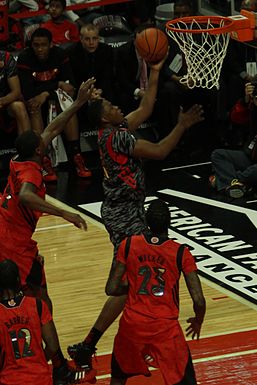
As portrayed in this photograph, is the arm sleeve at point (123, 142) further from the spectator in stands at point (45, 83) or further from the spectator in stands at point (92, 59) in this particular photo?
the spectator in stands at point (92, 59)

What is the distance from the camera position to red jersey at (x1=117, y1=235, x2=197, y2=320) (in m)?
7.44

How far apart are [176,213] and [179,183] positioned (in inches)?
48.0

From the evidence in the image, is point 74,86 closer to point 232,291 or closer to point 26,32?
point 26,32

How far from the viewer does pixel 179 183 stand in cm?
1399

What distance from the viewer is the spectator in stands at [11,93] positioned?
14188 mm

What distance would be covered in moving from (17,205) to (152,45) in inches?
82.1

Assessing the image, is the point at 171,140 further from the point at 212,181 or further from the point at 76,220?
the point at 212,181

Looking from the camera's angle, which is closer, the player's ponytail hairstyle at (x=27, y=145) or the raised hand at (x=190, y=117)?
the raised hand at (x=190, y=117)

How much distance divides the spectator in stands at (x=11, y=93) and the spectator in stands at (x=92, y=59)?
109cm

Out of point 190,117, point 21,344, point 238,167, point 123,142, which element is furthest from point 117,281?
point 238,167

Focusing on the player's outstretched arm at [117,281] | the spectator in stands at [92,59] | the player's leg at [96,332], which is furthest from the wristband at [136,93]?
the player's outstretched arm at [117,281]

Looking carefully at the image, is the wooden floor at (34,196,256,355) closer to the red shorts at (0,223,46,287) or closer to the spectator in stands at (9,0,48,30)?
the red shorts at (0,223,46,287)

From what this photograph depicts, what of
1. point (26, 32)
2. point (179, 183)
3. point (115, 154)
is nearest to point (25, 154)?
point (115, 154)

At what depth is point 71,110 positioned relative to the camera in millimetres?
9344
